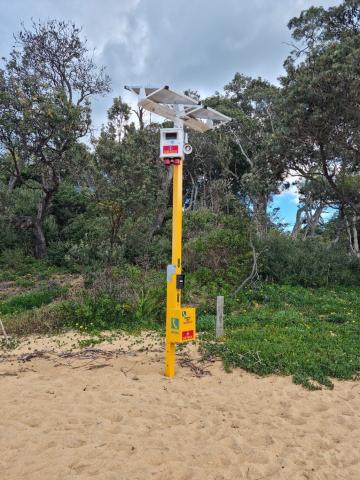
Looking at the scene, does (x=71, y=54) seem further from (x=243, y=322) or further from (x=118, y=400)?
(x=118, y=400)

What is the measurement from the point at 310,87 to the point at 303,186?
7408 millimetres

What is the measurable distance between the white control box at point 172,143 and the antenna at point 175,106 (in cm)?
17

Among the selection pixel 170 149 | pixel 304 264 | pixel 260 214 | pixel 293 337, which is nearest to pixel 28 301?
pixel 293 337

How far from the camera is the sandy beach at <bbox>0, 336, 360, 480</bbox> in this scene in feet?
9.86

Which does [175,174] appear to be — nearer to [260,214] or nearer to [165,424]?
[165,424]

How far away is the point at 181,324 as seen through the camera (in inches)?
175

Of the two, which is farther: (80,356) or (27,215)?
(27,215)

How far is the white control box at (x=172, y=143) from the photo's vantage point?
14.7 ft

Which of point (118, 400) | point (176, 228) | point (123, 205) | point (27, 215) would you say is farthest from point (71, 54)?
point (118, 400)

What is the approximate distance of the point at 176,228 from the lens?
180 inches

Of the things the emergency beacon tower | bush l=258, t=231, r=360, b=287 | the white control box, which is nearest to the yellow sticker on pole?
the emergency beacon tower

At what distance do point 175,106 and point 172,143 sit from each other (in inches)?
19.9

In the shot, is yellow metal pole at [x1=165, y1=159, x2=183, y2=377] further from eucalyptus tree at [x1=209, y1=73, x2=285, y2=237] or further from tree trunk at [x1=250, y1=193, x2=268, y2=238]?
eucalyptus tree at [x1=209, y1=73, x2=285, y2=237]

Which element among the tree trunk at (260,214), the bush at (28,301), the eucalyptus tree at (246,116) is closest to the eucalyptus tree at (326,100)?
the tree trunk at (260,214)
